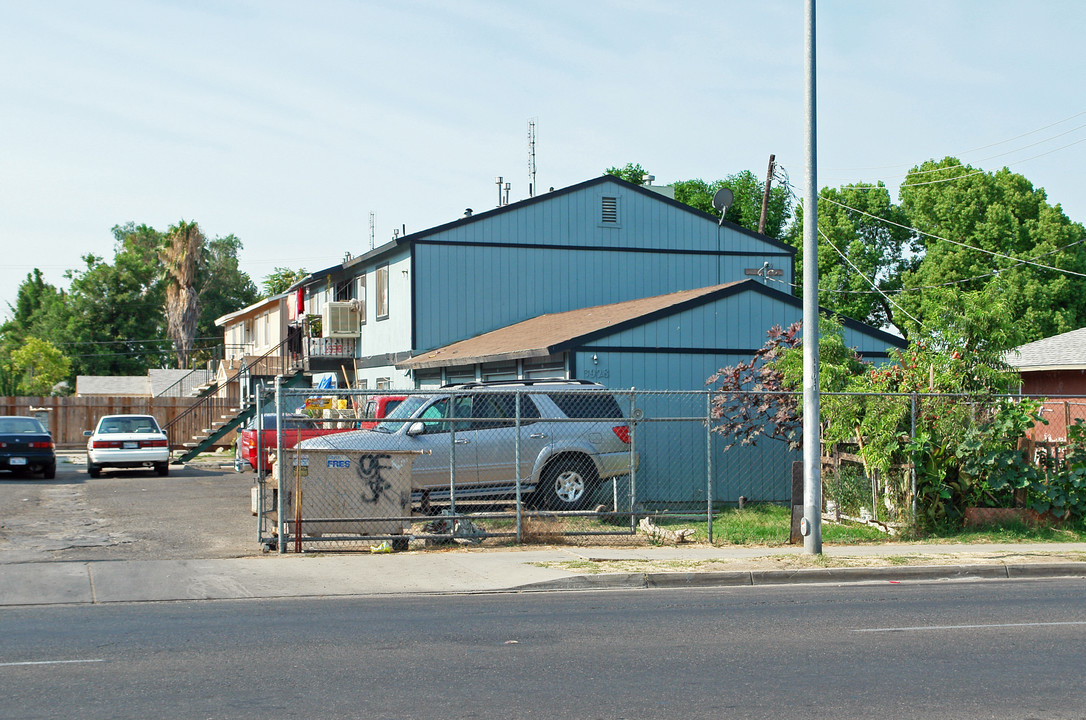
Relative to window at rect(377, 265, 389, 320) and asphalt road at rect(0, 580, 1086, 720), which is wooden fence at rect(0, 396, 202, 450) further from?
asphalt road at rect(0, 580, 1086, 720)

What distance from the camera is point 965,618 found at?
952 centimetres

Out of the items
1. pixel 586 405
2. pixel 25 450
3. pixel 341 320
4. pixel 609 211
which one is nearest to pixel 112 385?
pixel 341 320

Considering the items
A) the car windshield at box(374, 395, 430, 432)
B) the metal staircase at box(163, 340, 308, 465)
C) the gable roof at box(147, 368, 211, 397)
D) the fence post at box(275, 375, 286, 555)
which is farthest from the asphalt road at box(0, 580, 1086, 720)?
the gable roof at box(147, 368, 211, 397)

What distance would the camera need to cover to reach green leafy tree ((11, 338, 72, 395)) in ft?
207

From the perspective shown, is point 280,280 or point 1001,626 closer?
point 1001,626

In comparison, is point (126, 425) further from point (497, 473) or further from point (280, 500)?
point (280, 500)

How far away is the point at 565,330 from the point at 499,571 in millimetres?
10046

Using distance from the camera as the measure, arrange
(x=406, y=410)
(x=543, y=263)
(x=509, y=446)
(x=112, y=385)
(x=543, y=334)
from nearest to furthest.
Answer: (x=509, y=446), (x=406, y=410), (x=543, y=334), (x=543, y=263), (x=112, y=385)

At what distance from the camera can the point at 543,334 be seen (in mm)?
22047

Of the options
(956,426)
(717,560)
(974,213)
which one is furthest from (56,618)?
(974,213)

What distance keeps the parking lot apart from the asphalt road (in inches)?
142

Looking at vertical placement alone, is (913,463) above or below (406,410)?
below

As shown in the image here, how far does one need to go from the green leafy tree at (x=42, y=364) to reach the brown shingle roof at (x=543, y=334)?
4512cm

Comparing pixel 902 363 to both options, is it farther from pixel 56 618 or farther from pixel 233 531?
pixel 56 618
